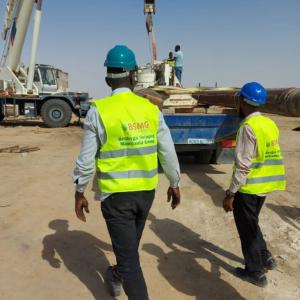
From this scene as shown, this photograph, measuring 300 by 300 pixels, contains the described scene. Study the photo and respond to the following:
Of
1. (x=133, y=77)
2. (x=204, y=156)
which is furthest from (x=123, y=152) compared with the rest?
(x=204, y=156)

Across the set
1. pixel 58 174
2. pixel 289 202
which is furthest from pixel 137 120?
pixel 58 174

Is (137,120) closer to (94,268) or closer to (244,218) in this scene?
(244,218)

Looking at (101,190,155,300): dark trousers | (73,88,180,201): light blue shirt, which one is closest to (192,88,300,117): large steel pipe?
(73,88,180,201): light blue shirt

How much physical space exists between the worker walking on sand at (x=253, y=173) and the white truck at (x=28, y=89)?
13655 mm

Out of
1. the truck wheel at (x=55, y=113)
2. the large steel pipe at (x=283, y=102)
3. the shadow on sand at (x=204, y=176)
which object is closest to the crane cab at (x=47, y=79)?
the truck wheel at (x=55, y=113)

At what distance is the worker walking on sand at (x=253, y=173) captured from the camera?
3172 mm

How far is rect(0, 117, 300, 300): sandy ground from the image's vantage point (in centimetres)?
341

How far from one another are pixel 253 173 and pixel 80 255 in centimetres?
200

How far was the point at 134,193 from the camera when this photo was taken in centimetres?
269

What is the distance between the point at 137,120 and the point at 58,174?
5.10 m

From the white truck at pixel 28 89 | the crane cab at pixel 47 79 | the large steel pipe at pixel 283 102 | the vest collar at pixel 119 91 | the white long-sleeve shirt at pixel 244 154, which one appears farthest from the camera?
the crane cab at pixel 47 79

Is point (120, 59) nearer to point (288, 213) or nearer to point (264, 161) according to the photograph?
point (264, 161)

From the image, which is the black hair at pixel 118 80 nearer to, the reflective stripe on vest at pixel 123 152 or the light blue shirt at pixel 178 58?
the reflective stripe on vest at pixel 123 152

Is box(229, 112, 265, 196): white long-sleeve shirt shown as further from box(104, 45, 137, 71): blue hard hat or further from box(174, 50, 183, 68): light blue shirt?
box(174, 50, 183, 68): light blue shirt
